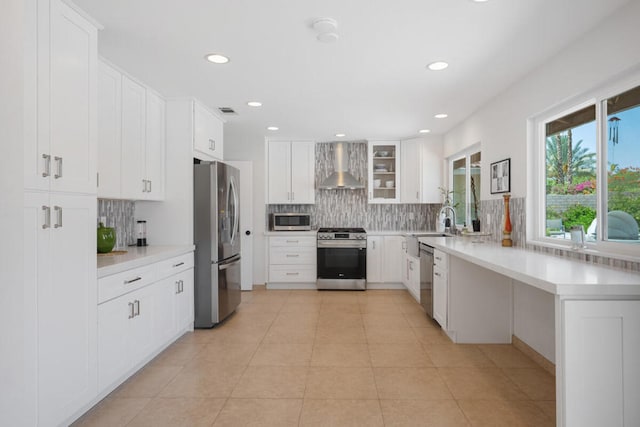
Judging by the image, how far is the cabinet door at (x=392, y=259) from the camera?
5.82m

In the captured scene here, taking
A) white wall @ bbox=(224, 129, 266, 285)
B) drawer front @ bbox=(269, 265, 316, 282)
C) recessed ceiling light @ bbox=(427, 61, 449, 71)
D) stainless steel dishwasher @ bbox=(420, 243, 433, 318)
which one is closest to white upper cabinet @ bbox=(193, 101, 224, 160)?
white wall @ bbox=(224, 129, 266, 285)

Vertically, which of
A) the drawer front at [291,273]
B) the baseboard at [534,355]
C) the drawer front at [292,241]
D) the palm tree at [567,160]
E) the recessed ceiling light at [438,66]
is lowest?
the baseboard at [534,355]

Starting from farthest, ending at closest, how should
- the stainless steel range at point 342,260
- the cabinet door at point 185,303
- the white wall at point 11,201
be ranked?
the stainless steel range at point 342,260, the cabinet door at point 185,303, the white wall at point 11,201

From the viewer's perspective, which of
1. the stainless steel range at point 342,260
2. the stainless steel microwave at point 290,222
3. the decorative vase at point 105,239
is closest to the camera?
the decorative vase at point 105,239

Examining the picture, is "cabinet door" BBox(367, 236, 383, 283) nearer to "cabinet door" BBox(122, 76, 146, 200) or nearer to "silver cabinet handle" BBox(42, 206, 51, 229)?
"cabinet door" BBox(122, 76, 146, 200)

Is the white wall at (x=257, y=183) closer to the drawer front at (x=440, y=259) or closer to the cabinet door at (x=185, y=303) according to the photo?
the cabinet door at (x=185, y=303)

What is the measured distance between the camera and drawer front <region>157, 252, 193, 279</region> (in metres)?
3.20

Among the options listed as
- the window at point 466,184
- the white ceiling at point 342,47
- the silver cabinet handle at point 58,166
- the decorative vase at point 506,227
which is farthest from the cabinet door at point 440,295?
the silver cabinet handle at point 58,166

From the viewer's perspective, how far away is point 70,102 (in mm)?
2104

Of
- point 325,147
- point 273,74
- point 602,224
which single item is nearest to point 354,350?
point 602,224

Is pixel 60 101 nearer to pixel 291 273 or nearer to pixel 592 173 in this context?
pixel 592 173

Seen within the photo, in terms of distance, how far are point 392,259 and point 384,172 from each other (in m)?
1.42

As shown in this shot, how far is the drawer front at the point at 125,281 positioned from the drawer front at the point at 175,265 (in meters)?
0.12

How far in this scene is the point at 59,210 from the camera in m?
1.99
